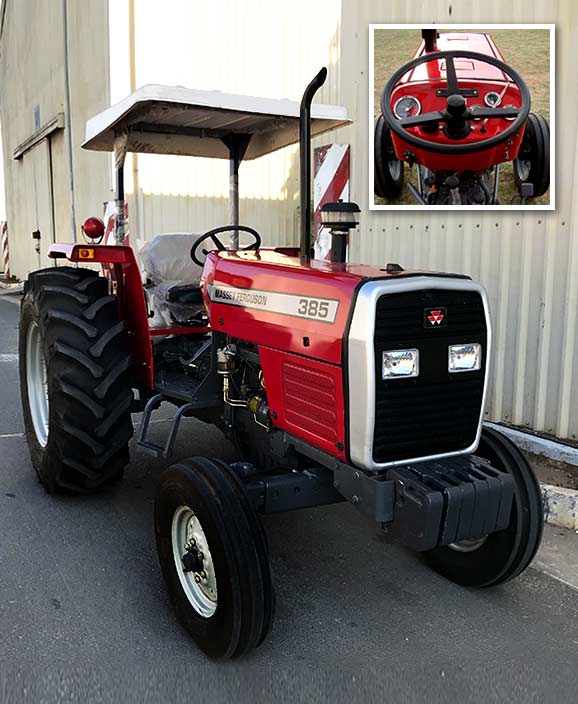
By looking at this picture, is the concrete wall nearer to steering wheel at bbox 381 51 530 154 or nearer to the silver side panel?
steering wheel at bbox 381 51 530 154

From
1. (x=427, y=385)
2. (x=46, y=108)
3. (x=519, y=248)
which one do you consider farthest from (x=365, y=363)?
(x=46, y=108)

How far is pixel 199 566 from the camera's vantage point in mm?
2586

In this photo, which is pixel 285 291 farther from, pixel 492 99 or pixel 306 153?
pixel 492 99

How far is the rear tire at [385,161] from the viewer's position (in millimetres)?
4578

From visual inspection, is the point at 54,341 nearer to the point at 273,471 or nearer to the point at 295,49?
the point at 273,471

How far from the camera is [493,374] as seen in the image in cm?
466

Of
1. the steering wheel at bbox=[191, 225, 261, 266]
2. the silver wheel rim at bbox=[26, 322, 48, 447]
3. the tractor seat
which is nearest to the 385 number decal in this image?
the steering wheel at bbox=[191, 225, 261, 266]

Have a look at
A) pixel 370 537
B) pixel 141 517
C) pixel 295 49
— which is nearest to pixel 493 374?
pixel 370 537

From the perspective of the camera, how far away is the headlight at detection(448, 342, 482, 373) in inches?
98.5

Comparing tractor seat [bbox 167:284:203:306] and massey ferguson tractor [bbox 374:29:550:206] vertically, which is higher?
massey ferguson tractor [bbox 374:29:550:206]

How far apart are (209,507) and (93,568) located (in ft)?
3.12

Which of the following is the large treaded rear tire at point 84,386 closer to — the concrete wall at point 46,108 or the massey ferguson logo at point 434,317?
the massey ferguson logo at point 434,317

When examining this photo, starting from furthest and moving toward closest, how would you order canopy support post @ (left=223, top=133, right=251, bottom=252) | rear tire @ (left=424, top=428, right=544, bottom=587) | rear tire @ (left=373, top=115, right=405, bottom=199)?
rear tire @ (left=373, top=115, right=405, bottom=199) → canopy support post @ (left=223, top=133, right=251, bottom=252) → rear tire @ (left=424, top=428, right=544, bottom=587)

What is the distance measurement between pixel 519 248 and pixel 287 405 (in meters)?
2.43
